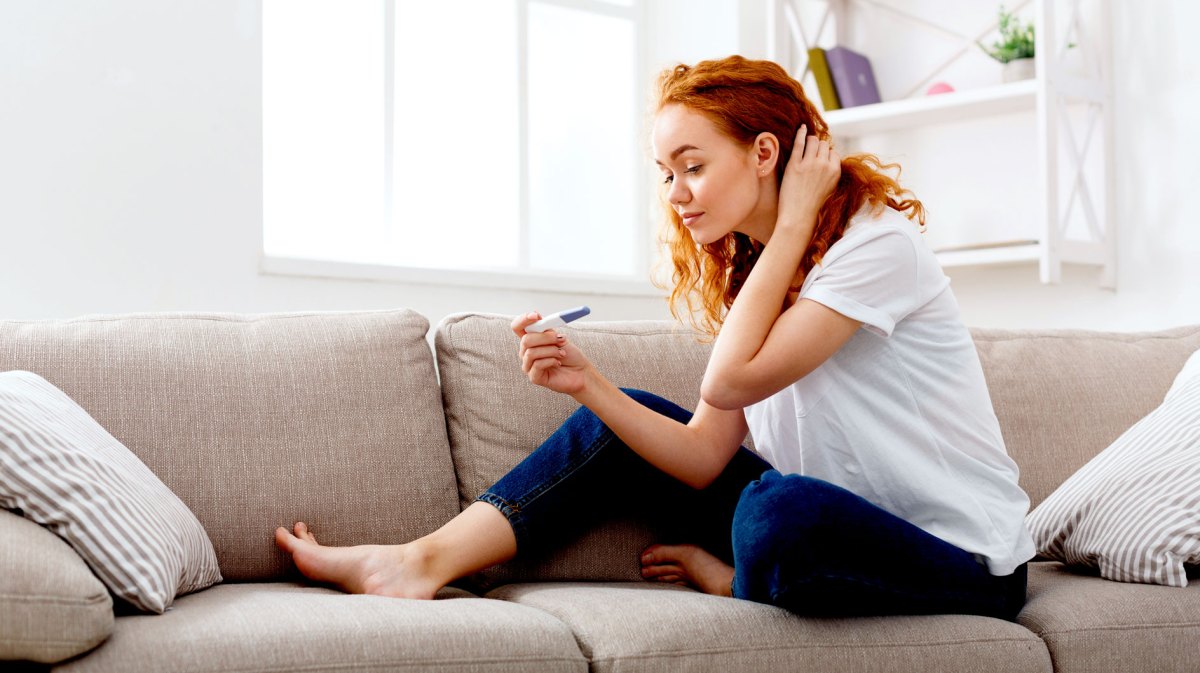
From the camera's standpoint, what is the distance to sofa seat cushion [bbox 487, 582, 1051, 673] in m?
1.32

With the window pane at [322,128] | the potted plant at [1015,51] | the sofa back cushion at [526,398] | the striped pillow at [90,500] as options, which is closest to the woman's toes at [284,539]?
the striped pillow at [90,500]

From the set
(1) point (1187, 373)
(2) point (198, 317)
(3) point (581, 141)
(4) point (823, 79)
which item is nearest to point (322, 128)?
(3) point (581, 141)

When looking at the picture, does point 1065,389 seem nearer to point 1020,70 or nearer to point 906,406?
point 906,406

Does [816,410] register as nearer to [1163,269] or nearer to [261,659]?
[261,659]

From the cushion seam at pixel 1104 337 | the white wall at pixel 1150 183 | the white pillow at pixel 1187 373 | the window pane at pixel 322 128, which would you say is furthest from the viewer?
the window pane at pixel 322 128

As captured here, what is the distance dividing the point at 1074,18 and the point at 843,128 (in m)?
0.65

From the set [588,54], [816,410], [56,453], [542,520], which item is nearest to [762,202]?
[816,410]

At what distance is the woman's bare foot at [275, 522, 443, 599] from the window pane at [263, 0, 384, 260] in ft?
5.33

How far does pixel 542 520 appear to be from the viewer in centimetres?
164

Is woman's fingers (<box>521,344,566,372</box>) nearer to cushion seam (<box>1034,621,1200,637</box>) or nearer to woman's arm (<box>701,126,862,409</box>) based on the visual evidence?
woman's arm (<box>701,126,862,409</box>)

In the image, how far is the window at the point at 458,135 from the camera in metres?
3.16

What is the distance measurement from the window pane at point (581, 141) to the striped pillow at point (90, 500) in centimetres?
216

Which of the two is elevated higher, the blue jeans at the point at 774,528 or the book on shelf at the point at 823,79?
the book on shelf at the point at 823,79

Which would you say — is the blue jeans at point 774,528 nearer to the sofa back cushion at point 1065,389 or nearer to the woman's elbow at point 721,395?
the woman's elbow at point 721,395
